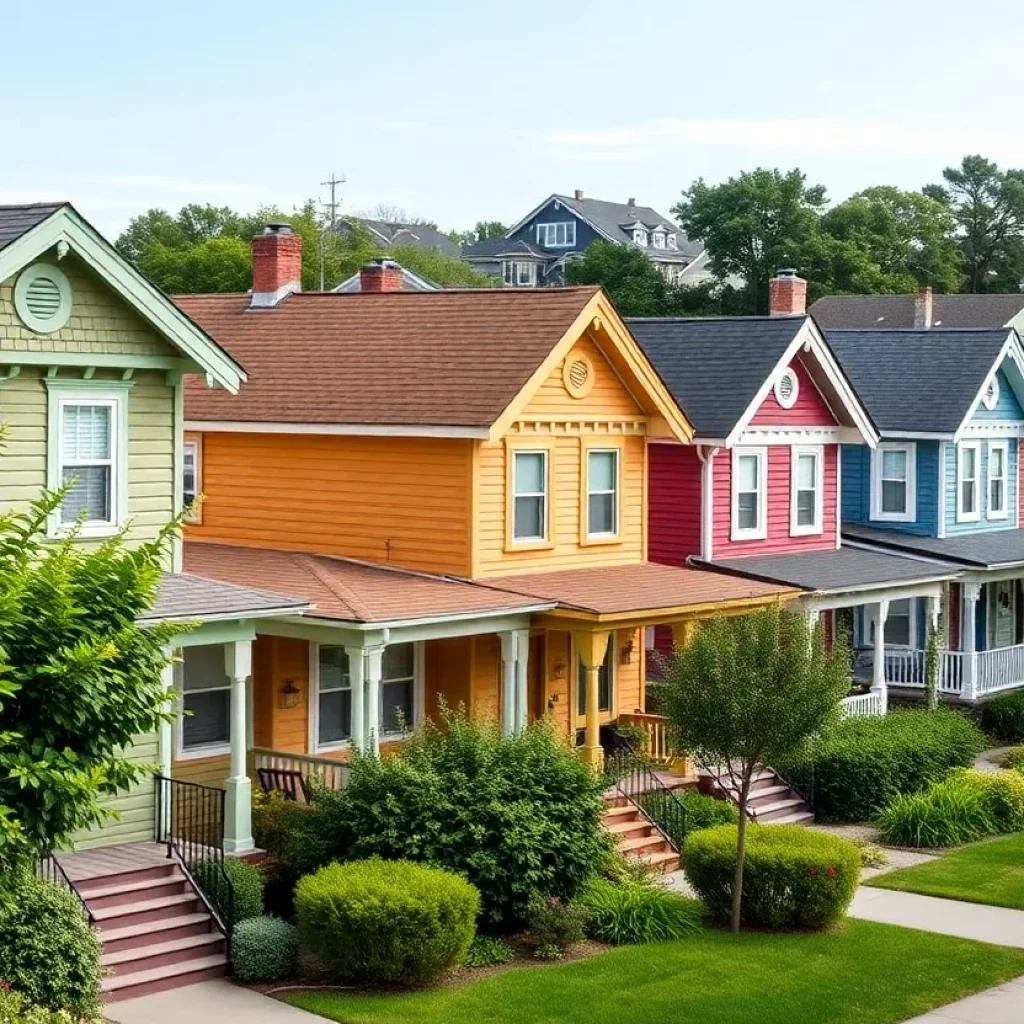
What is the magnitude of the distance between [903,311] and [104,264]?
216ft

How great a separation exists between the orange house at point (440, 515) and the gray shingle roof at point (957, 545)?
7056 millimetres

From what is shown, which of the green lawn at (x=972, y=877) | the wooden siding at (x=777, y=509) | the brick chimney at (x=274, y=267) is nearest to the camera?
the green lawn at (x=972, y=877)

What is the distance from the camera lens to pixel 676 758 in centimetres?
2872

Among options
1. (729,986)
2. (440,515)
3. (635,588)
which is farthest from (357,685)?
(729,986)

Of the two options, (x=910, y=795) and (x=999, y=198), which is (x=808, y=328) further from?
(x=999, y=198)

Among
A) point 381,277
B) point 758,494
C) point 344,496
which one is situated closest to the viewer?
point 344,496

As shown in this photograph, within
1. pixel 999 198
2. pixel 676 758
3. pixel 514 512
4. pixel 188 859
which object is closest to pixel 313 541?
pixel 514 512

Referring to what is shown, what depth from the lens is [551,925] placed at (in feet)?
69.9

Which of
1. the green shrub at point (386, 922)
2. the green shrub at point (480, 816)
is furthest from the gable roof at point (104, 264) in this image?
the green shrub at point (386, 922)

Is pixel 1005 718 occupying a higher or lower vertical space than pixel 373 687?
lower

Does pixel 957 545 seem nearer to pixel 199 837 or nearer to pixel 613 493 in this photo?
pixel 613 493

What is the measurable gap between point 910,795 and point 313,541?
34.2 ft

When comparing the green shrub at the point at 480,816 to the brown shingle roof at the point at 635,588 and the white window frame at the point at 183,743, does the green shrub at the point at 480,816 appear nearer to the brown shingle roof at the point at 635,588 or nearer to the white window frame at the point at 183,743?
the white window frame at the point at 183,743

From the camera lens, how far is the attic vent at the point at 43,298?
21391mm
